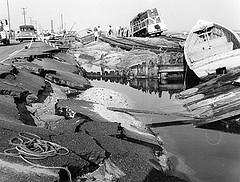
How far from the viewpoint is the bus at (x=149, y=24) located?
48156 mm

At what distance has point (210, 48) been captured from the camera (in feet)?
69.6

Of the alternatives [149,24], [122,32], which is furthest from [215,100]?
[122,32]

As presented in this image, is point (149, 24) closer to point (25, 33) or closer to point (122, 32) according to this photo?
point (122, 32)

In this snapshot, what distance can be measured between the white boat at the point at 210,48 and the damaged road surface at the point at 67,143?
9127 millimetres

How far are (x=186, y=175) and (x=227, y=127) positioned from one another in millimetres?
4466

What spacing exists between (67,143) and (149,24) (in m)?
45.3

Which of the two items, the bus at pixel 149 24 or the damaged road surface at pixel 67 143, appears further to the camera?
the bus at pixel 149 24

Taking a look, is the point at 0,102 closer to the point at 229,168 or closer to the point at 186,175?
the point at 186,175

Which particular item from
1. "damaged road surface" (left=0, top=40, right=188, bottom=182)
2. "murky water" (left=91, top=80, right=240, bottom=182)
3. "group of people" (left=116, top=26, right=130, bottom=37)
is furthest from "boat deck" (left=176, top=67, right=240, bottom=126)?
"group of people" (left=116, top=26, right=130, bottom=37)

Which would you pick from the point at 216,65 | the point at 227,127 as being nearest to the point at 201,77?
the point at 216,65

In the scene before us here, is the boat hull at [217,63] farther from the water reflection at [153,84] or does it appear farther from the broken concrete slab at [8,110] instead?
the broken concrete slab at [8,110]

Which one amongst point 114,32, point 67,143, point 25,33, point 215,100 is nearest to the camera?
point 67,143

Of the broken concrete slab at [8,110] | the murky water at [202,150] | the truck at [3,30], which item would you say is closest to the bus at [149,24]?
the truck at [3,30]

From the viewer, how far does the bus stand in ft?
158
